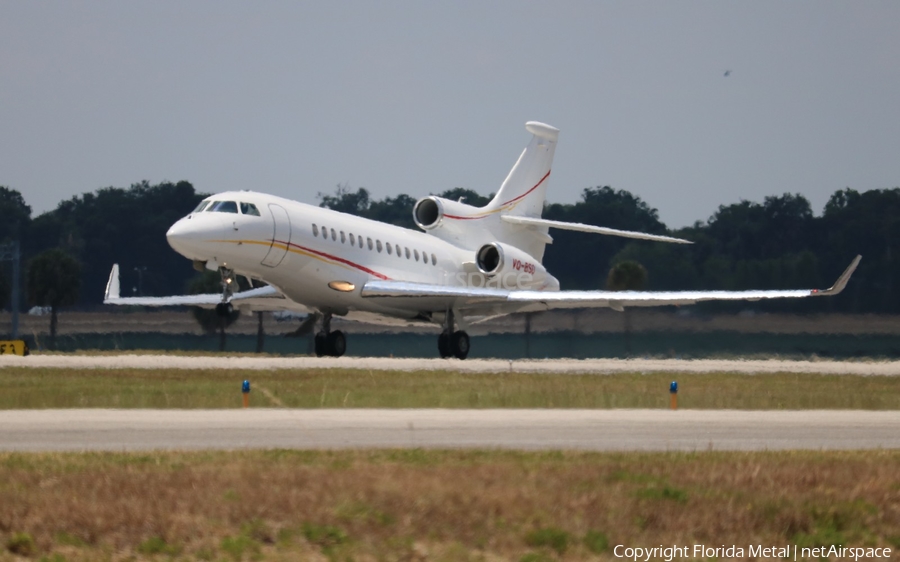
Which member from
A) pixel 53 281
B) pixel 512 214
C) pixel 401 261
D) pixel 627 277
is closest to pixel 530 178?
pixel 512 214

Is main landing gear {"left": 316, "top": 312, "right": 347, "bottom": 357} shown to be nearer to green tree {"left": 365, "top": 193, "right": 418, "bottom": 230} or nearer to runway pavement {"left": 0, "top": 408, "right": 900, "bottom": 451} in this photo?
runway pavement {"left": 0, "top": 408, "right": 900, "bottom": 451}

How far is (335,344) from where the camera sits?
3550 centimetres

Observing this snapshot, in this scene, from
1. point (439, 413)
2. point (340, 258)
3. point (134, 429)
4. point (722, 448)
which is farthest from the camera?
point (340, 258)

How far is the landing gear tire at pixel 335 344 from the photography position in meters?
35.3

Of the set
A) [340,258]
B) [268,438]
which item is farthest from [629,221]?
[268,438]

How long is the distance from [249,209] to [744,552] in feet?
75.1

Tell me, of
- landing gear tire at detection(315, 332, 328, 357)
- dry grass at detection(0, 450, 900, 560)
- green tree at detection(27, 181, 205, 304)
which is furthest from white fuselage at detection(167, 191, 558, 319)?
green tree at detection(27, 181, 205, 304)

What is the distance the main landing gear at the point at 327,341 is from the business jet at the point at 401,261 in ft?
0.09

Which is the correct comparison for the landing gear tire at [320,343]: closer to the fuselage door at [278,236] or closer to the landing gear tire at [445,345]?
the landing gear tire at [445,345]

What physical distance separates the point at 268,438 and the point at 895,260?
32954mm

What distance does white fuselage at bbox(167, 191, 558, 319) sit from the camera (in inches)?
1186

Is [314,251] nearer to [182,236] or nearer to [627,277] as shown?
[182,236]

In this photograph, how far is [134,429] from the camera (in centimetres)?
1590

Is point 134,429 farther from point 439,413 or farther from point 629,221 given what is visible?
point 629,221
